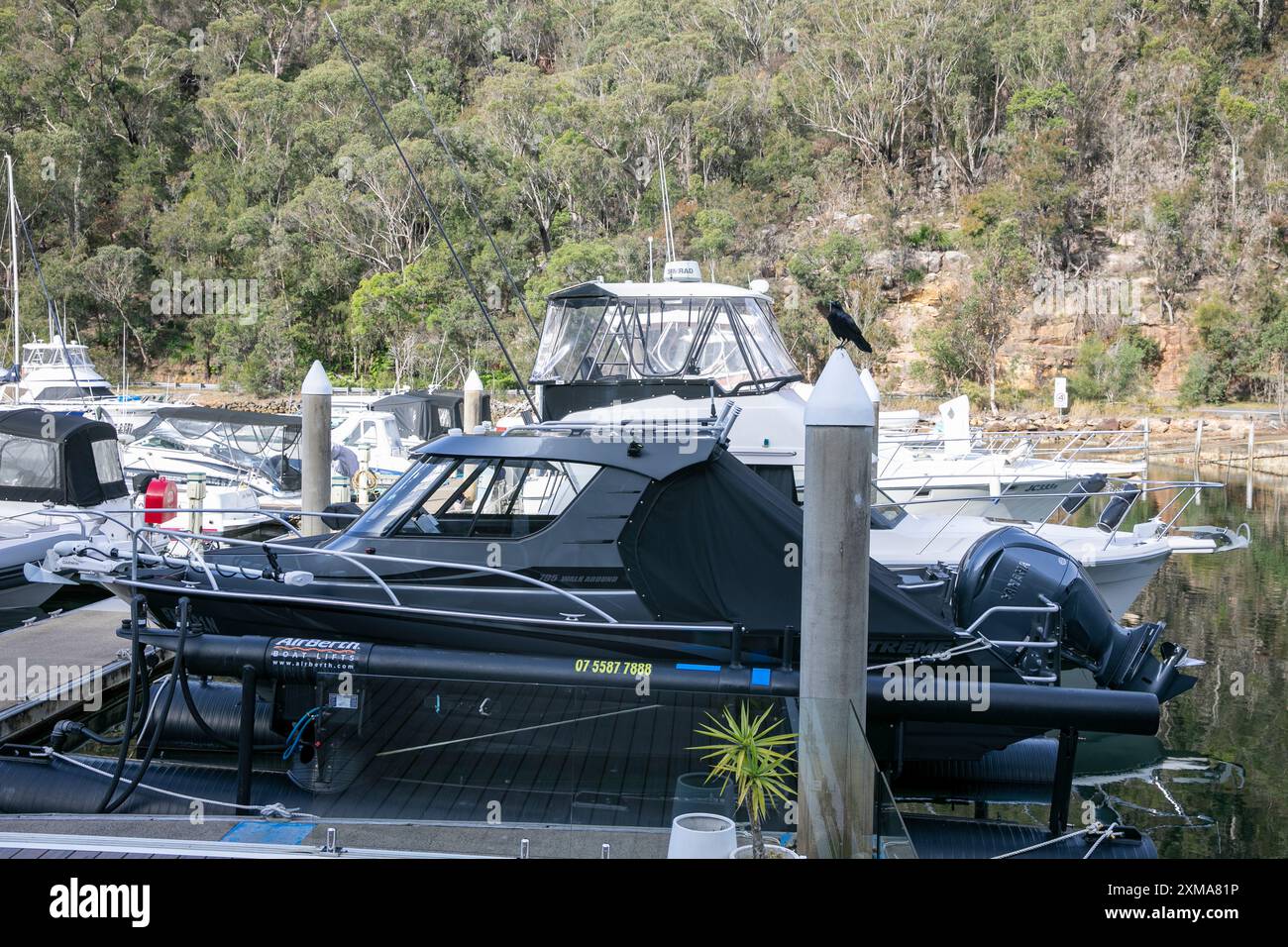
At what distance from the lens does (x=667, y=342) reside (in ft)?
43.7

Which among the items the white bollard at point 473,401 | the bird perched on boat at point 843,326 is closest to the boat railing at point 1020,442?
the white bollard at point 473,401

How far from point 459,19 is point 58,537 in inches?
2335

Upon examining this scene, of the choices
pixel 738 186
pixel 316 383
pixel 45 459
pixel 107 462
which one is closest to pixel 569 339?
pixel 316 383

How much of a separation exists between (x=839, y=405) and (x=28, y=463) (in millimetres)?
12061

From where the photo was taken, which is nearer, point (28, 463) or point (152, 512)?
point (152, 512)

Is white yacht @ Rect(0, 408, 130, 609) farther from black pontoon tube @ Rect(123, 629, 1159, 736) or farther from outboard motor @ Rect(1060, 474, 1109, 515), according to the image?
outboard motor @ Rect(1060, 474, 1109, 515)

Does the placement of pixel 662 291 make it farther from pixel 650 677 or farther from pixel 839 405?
pixel 839 405

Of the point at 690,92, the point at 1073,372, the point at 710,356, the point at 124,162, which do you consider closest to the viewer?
the point at 710,356

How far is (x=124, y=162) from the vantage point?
2328 inches

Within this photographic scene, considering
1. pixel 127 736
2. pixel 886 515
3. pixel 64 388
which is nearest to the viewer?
pixel 127 736

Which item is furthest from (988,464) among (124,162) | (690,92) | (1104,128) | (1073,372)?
(124,162)

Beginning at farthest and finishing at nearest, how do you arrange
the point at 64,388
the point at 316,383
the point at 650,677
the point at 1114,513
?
the point at 64,388, the point at 1114,513, the point at 316,383, the point at 650,677

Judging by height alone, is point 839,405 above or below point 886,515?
above
